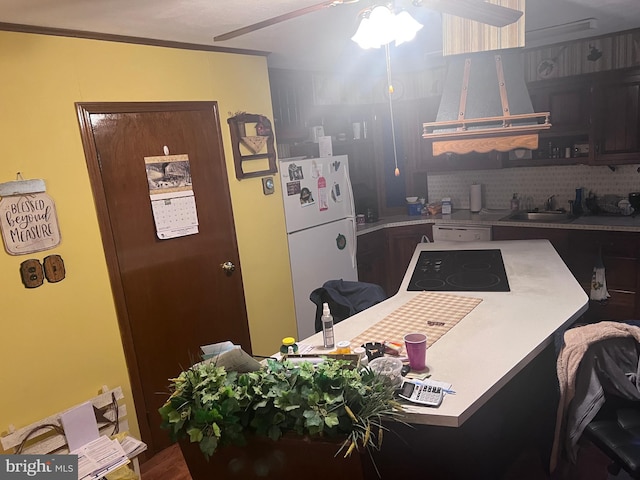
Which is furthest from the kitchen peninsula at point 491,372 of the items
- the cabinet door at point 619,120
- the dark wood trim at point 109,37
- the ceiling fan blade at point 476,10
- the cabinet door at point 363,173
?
the cabinet door at point 363,173

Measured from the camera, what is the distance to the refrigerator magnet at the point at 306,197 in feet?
12.0

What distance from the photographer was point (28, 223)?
2244 millimetres

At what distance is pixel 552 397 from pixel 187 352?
81.2 inches

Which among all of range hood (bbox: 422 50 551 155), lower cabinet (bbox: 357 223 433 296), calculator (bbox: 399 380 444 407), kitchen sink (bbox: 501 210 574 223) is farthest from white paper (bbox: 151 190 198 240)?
kitchen sink (bbox: 501 210 574 223)

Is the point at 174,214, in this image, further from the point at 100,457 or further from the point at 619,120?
the point at 619,120

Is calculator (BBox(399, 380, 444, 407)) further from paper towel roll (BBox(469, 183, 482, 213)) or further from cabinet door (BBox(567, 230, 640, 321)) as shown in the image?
paper towel roll (BBox(469, 183, 482, 213))

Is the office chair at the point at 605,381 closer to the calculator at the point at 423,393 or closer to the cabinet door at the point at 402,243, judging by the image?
the calculator at the point at 423,393

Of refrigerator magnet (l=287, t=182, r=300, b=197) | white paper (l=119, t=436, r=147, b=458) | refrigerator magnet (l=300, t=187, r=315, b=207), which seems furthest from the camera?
refrigerator magnet (l=300, t=187, r=315, b=207)

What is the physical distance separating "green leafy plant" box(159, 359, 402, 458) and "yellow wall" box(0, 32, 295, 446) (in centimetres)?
122

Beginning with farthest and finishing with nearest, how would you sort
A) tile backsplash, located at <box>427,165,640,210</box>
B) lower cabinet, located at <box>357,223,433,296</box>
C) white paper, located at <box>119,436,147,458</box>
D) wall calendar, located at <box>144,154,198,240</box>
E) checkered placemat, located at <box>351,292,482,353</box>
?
lower cabinet, located at <box>357,223,433,296</box> < tile backsplash, located at <box>427,165,640,210</box> < wall calendar, located at <box>144,154,198,240</box> < white paper, located at <box>119,436,147,458</box> < checkered placemat, located at <box>351,292,482,353</box>

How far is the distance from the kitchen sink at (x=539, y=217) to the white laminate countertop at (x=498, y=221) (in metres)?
0.05

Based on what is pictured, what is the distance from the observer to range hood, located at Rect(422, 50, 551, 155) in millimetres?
2295

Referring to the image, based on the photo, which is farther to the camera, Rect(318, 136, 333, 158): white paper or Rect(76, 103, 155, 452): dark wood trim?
Rect(318, 136, 333, 158): white paper

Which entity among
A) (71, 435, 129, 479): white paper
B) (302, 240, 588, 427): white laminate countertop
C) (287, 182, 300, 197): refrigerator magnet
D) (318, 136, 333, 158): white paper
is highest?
(318, 136, 333, 158): white paper
